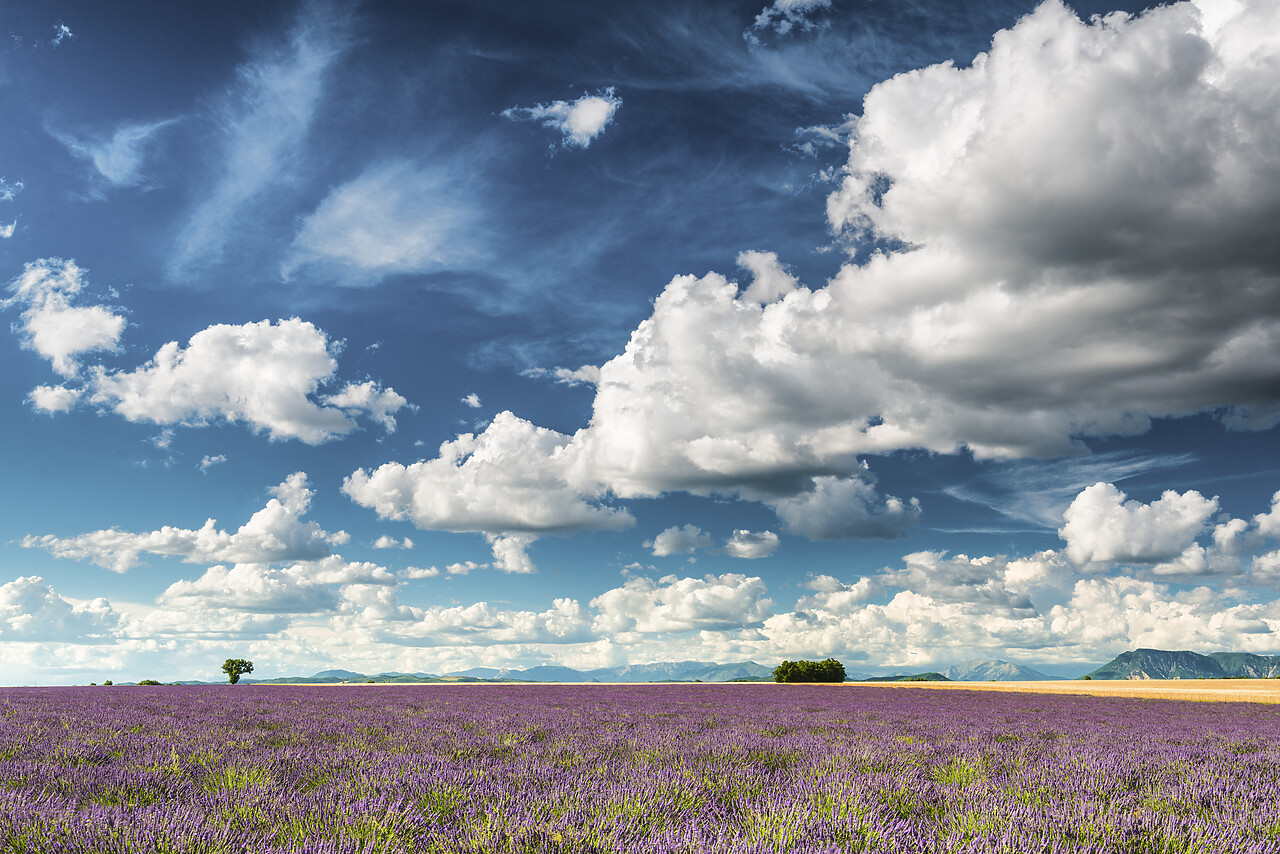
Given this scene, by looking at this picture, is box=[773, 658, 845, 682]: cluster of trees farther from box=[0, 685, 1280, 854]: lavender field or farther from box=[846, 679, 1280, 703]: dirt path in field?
box=[0, 685, 1280, 854]: lavender field

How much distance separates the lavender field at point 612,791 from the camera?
11.4 feet

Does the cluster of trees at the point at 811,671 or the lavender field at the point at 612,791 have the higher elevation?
the lavender field at the point at 612,791

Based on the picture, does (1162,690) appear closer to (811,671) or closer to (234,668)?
(811,671)

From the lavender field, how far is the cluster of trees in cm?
6317

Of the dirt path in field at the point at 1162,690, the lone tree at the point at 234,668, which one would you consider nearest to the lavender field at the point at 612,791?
the dirt path in field at the point at 1162,690

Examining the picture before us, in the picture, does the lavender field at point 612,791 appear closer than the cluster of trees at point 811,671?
Yes

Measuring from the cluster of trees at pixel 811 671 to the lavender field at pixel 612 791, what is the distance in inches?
2487

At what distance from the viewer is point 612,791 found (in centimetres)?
458

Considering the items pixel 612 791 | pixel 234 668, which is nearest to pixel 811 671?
pixel 234 668

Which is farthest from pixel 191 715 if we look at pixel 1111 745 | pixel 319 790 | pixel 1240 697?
pixel 1240 697

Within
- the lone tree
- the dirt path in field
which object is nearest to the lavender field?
the dirt path in field

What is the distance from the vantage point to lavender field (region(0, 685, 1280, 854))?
3.46m

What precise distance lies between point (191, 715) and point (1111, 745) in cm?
1606

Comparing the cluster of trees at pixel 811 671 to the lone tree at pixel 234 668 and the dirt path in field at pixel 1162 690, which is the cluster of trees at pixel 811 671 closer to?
the dirt path in field at pixel 1162 690
